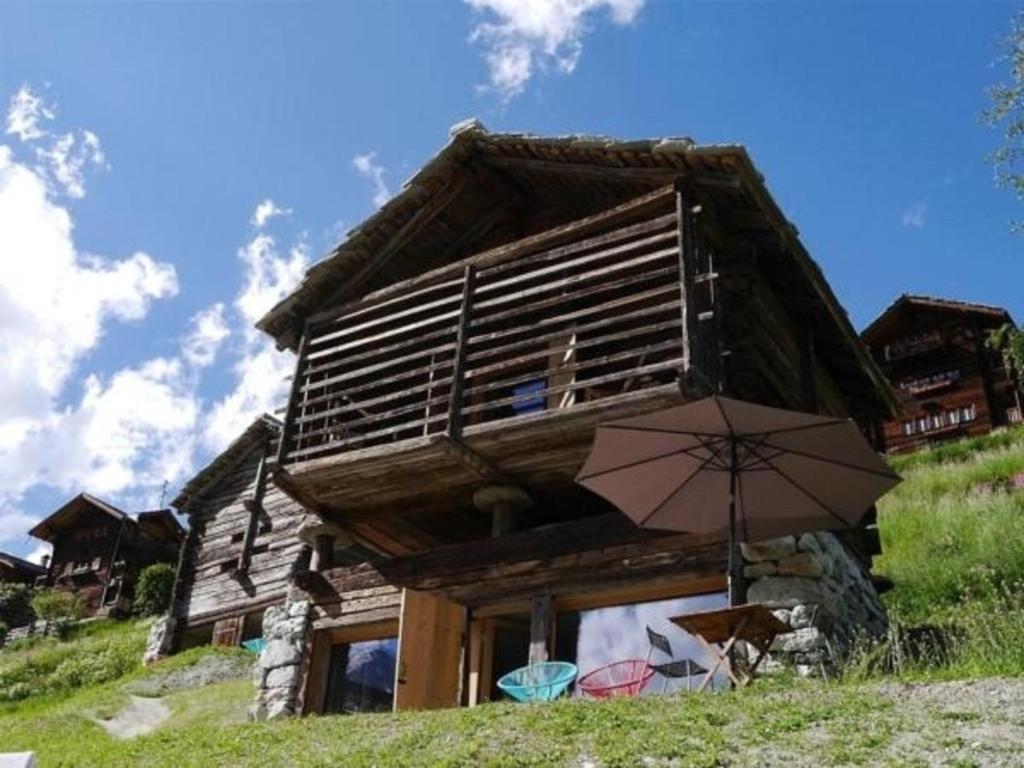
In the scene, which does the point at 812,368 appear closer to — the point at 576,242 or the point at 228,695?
the point at 576,242

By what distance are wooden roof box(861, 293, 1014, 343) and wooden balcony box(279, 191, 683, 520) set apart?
917 inches

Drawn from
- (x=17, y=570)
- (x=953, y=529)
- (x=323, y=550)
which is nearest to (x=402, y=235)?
(x=323, y=550)

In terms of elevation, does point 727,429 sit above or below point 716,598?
above

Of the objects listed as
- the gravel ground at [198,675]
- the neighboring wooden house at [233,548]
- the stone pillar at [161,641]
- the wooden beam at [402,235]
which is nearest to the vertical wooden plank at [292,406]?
the wooden beam at [402,235]

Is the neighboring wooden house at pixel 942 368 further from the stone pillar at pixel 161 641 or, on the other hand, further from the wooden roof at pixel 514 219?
the stone pillar at pixel 161 641

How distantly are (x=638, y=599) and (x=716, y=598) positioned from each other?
86 centimetres

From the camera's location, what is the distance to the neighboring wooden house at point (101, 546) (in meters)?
41.2

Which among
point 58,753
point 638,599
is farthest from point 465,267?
point 58,753

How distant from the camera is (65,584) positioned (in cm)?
4241

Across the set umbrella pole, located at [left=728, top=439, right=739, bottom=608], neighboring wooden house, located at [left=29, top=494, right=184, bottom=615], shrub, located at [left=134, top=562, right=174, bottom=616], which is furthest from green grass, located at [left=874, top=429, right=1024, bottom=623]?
neighboring wooden house, located at [left=29, top=494, right=184, bottom=615]

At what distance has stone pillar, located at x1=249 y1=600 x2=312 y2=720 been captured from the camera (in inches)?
511

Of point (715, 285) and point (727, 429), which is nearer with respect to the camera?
point (727, 429)

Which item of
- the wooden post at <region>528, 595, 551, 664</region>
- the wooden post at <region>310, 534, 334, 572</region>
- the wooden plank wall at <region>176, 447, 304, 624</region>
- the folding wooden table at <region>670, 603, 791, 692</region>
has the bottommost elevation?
the folding wooden table at <region>670, 603, 791, 692</region>

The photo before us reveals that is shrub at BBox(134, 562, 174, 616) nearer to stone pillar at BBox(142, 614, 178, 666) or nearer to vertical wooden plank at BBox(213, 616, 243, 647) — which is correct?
stone pillar at BBox(142, 614, 178, 666)
